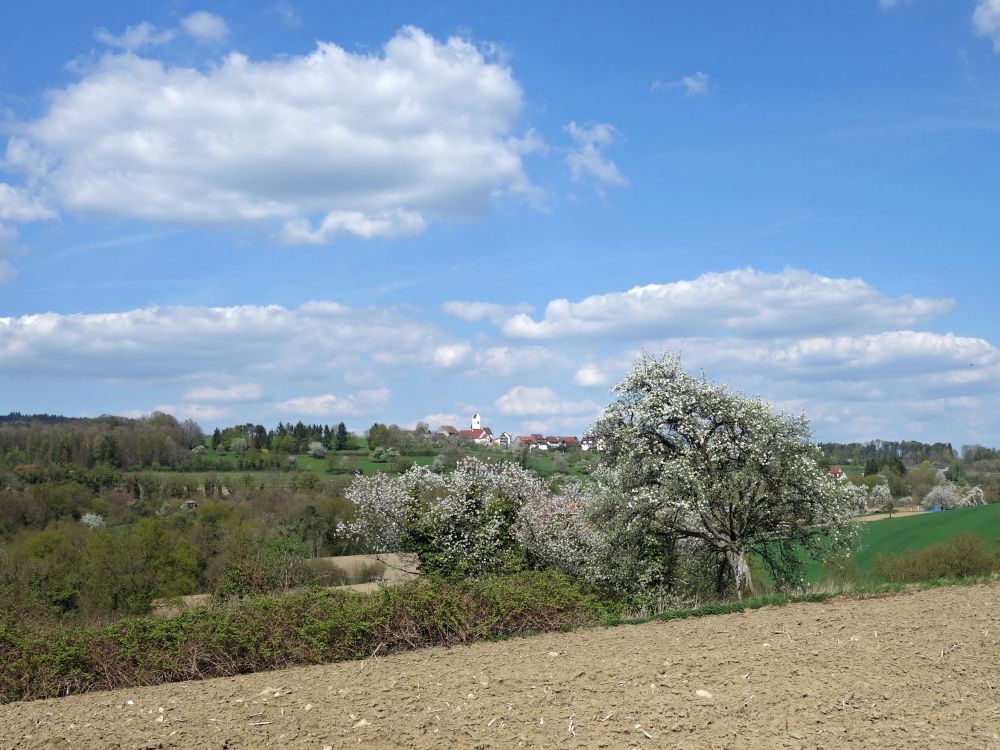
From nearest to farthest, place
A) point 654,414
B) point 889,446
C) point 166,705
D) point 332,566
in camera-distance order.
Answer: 1. point 166,705
2. point 654,414
3. point 332,566
4. point 889,446

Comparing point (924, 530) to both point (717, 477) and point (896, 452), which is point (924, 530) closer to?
point (717, 477)

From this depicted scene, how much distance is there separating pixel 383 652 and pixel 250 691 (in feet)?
8.81

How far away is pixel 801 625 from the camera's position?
11586 millimetres

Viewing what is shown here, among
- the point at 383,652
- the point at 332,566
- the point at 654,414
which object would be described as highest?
the point at 654,414

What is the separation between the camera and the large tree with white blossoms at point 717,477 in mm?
19125

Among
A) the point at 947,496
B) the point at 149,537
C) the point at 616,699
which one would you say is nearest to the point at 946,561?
the point at 616,699

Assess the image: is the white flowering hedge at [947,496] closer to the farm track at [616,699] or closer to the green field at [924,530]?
the green field at [924,530]

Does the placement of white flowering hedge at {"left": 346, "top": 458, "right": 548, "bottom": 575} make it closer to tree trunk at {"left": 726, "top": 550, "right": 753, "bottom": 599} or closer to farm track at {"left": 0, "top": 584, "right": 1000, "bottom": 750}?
tree trunk at {"left": 726, "top": 550, "right": 753, "bottom": 599}

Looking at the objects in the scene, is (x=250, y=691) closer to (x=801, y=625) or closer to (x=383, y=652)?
(x=383, y=652)

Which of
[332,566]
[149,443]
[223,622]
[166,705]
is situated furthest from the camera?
[149,443]

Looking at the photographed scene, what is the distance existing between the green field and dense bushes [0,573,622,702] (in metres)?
43.4

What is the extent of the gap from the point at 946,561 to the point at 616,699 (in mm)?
36020

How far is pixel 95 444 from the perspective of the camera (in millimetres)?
96625

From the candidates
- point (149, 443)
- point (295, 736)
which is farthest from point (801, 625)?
point (149, 443)
